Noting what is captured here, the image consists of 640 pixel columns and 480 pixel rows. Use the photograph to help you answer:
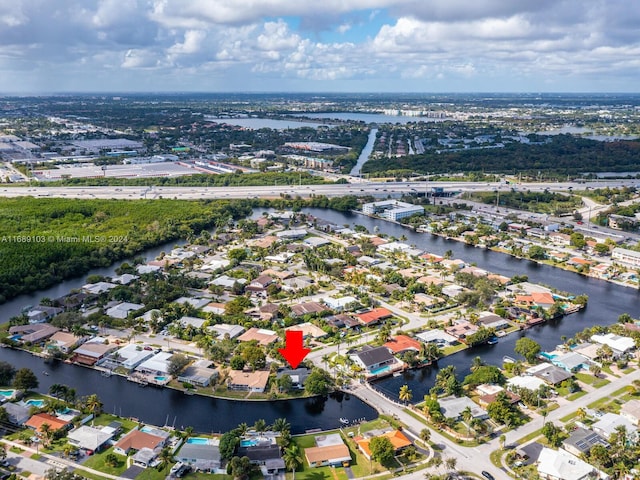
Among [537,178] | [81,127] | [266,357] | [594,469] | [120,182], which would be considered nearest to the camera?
[594,469]

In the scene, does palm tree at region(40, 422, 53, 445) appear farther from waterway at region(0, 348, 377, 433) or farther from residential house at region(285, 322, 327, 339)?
residential house at region(285, 322, 327, 339)

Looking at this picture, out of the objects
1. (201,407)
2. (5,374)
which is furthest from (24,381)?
(201,407)

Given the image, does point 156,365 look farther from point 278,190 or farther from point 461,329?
point 278,190

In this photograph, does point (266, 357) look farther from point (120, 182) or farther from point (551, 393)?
point (120, 182)

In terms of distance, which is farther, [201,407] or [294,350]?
[294,350]

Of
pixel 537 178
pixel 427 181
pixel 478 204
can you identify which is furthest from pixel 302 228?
pixel 537 178
